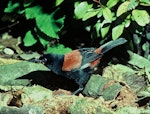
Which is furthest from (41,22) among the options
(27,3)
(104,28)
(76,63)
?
(76,63)

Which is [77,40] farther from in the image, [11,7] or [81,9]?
[81,9]

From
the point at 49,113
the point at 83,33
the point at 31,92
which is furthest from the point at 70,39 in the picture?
the point at 49,113

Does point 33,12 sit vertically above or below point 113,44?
above

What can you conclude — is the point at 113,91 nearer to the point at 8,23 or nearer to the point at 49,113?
the point at 49,113

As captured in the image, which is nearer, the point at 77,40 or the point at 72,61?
the point at 72,61

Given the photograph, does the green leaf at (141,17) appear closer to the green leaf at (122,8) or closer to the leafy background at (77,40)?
the leafy background at (77,40)

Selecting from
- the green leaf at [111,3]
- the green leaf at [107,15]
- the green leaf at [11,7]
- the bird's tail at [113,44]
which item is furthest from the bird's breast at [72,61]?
the green leaf at [11,7]

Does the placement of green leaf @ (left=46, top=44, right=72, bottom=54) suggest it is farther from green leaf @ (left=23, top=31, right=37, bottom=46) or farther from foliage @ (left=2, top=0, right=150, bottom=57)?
green leaf @ (left=23, top=31, right=37, bottom=46)
